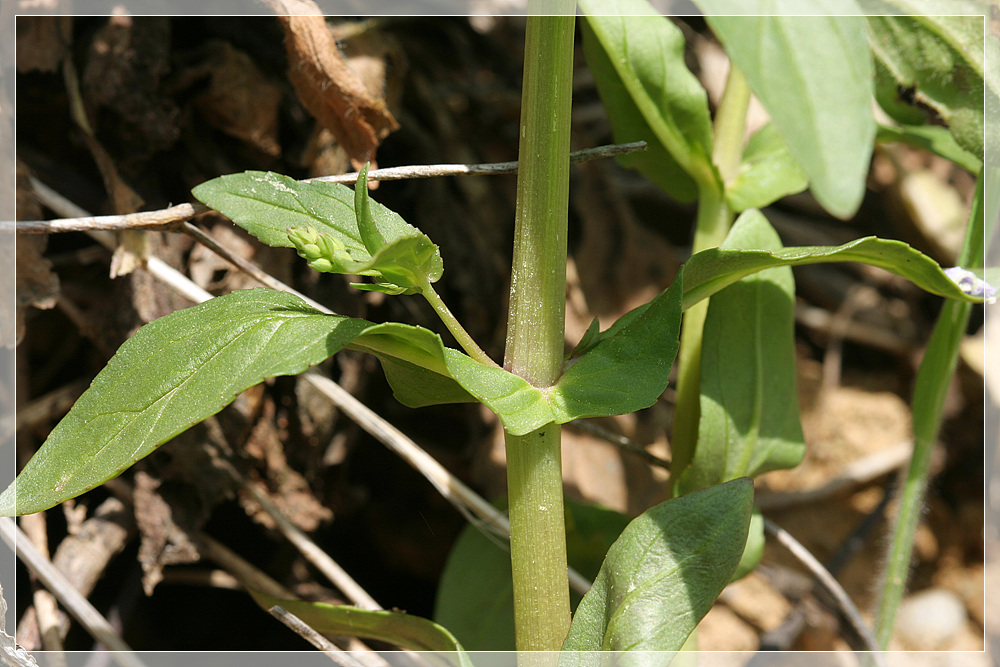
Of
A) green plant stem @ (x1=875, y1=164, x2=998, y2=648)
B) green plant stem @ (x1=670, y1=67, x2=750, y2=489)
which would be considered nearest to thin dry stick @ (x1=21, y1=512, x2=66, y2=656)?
green plant stem @ (x1=670, y1=67, x2=750, y2=489)

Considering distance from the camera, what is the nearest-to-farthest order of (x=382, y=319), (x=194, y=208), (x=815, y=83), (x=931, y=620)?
(x=815, y=83)
(x=194, y=208)
(x=382, y=319)
(x=931, y=620)

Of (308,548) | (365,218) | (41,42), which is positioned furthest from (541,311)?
(41,42)

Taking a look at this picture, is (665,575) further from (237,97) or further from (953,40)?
(237,97)

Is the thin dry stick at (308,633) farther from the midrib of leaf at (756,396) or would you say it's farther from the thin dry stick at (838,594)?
the thin dry stick at (838,594)

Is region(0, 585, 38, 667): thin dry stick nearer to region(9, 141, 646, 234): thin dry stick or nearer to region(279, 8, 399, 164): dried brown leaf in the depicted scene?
region(9, 141, 646, 234): thin dry stick

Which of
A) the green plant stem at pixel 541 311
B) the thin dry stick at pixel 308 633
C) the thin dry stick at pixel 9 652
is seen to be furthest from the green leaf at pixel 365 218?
the thin dry stick at pixel 9 652

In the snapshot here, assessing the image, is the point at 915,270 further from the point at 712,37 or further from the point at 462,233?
the point at 712,37
